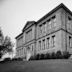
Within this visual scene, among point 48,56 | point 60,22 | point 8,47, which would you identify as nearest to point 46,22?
point 60,22

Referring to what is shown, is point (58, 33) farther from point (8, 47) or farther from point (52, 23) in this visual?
point (8, 47)

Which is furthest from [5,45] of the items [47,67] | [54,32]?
[47,67]

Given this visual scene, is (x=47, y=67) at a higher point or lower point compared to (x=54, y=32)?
lower

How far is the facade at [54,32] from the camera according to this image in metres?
20.6

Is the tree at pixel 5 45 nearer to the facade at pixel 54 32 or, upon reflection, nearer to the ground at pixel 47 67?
the facade at pixel 54 32

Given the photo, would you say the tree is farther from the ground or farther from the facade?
the ground

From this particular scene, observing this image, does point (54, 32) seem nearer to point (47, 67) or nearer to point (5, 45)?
point (47, 67)

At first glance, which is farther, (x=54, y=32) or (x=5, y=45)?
(x=5, y=45)

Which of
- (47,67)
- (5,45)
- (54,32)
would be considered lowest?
(47,67)

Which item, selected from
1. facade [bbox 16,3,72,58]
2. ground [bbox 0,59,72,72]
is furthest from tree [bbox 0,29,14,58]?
ground [bbox 0,59,72,72]

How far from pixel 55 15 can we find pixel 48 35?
4.63 meters

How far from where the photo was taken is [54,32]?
71.1ft

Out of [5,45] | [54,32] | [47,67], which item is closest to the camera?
[47,67]

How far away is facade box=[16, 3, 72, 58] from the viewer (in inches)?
812
